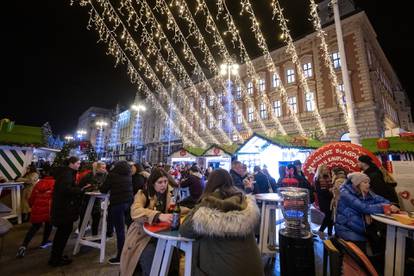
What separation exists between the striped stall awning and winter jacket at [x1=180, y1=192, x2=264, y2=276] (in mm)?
9405

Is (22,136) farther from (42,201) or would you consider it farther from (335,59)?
(335,59)

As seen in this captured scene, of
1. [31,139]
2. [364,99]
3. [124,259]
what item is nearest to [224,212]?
[124,259]

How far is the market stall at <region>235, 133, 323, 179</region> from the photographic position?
11.2 metres

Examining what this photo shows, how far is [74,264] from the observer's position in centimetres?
394

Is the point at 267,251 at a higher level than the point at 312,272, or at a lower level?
lower

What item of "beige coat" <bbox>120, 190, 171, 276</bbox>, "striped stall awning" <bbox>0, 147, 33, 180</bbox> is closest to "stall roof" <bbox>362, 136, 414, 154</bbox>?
"beige coat" <bbox>120, 190, 171, 276</bbox>

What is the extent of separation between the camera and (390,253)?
10.2ft

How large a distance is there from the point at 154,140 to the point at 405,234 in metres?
39.7

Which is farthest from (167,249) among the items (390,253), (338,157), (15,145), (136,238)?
(15,145)

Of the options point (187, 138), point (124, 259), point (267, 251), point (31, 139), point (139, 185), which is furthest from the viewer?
point (187, 138)

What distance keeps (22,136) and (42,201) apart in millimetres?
5074

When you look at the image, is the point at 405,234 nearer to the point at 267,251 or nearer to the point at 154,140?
the point at 267,251

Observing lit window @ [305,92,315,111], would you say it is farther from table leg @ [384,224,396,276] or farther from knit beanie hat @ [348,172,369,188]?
table leg @ [384,224,396,276]

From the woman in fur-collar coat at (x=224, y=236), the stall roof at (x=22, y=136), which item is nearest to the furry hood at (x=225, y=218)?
the woman in fur-collar coat at (x=224, y=236)
